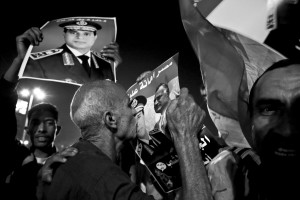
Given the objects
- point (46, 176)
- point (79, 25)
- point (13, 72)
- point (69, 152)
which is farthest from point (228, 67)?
point (13, 72)

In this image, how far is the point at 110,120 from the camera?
69.6 inches

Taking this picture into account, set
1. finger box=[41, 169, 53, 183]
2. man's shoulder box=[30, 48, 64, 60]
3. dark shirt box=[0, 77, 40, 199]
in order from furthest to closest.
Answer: man's shoulder box=[30, 48, 64, 60]
dark shirt box=[0, 77, 40, 199]
finger box=[41, 169, 53, 183]

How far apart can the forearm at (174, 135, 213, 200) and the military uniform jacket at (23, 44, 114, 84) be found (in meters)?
1.76

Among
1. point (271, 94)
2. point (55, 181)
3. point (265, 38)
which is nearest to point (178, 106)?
point (271, 94)

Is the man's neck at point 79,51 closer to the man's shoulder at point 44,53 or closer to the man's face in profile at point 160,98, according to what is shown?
the man's shoulder at point 44,53

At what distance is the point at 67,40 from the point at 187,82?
4.47 feet

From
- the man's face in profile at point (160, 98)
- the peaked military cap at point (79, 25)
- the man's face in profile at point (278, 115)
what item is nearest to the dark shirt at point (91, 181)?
the man's face in profile at point (278, 115)

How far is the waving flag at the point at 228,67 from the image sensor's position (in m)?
1.86

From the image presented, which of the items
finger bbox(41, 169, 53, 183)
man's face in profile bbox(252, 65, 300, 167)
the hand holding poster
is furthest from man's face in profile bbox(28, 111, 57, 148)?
man's face in profile bbox(252, 65, 300, 167)

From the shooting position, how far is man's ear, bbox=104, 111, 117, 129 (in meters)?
1.75

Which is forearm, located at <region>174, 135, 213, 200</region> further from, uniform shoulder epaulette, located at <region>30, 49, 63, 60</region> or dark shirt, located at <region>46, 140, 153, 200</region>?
uniform shoulder epaulette, located at <region>30, 49, 63, 60</region>

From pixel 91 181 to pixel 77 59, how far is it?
1.84 metres

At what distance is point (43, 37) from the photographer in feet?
9.59

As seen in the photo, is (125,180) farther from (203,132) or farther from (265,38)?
(265,38)
